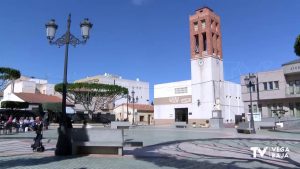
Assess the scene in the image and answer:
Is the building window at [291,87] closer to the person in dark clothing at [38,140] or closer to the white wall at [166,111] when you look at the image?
the white wall at [166,111]

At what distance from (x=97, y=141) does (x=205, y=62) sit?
151 feet

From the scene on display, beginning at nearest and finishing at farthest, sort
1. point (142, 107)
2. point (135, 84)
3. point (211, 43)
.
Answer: point (211, 43), point (142, 107), point (135, 84)

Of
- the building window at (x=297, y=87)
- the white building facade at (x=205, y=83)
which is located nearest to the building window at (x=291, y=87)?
the building window at (x=297, y=87)

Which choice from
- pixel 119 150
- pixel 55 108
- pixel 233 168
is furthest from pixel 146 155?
pixel 55 108

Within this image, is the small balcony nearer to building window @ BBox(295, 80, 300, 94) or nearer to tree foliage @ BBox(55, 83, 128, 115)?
building window @ BBox(295, 80, 300, 94)

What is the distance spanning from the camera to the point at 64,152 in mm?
11195

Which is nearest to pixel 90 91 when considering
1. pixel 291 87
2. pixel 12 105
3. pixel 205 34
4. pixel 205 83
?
pixel 12 105

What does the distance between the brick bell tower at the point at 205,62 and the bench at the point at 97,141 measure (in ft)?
145

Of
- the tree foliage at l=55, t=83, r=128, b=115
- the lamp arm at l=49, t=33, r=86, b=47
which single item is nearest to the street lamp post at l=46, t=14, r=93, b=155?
the lamp arm at l=49, t=33, r=86, b=47

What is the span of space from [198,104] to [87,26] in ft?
149

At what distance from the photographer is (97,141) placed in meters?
11.3

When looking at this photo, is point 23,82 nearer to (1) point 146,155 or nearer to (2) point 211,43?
(2) point 211,43

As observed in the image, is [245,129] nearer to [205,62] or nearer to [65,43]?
[65,43]

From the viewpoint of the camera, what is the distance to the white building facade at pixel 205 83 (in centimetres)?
5512
